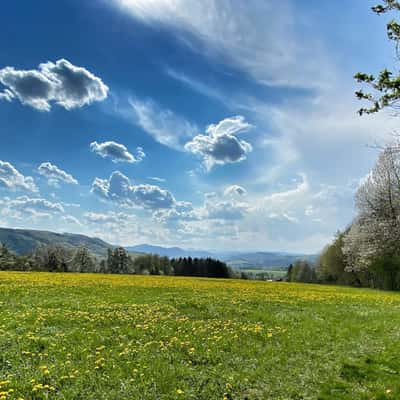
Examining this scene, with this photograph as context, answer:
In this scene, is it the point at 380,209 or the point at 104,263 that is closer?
the point at 380,209

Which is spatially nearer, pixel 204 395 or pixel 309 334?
pixel 204 395

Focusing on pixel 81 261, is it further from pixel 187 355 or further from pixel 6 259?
pixel 187 355

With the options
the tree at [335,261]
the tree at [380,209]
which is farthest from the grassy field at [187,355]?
the tree at [335,261]

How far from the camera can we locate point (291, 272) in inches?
4719

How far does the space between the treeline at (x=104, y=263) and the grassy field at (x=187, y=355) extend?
314 feet

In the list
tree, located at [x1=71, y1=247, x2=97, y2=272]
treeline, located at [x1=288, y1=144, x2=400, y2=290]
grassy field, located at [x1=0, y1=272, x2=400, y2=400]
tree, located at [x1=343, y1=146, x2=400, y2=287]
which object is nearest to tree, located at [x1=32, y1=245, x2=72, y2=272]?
tree, located at [x1=71, y1=247, x2=97, y2=272]

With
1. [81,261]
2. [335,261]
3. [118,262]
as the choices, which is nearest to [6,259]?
[81,261]

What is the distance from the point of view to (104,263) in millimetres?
122438

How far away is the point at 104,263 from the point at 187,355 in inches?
4708

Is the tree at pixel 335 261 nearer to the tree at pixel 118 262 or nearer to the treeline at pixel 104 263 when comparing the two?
the treeline at pixel 104 263

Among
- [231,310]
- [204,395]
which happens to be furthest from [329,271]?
[204,395]

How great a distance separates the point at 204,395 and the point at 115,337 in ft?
17.3

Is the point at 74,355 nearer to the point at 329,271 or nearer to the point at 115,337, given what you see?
the point at 115,337

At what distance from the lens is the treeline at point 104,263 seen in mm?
103375
